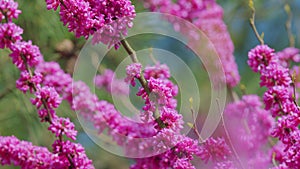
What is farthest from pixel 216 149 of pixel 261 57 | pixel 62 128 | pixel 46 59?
pixel 46 59

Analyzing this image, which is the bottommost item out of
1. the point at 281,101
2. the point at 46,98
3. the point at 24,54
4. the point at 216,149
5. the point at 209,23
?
the point at 216,149

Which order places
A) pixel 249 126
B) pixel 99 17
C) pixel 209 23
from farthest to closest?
pixel 209 23
pixel 249 126
pixel 99 17

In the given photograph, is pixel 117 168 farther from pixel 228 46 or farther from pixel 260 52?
pixel 260 52

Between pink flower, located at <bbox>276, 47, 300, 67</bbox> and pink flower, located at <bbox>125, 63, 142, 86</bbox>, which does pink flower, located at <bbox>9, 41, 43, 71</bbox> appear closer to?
pink flower, located at <bbox>125, 63, 142, 86</bbox>

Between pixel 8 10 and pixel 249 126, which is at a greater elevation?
pixel 8 10

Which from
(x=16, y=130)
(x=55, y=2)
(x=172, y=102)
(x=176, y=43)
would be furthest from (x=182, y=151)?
(x=176, y=43)

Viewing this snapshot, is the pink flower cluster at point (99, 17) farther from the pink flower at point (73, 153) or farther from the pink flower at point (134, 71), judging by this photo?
the pink flower at point (73, 153)

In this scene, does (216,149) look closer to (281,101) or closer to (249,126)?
(281,101)

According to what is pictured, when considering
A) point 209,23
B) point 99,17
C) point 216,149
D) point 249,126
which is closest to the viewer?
point 99,17
